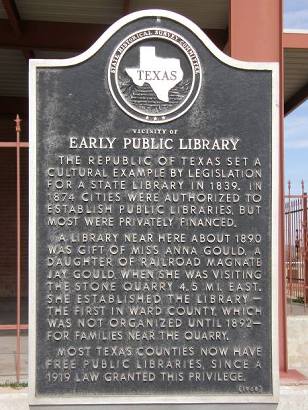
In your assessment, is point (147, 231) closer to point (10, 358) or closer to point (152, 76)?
point (152, 76)

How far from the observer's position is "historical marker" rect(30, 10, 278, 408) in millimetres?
4578

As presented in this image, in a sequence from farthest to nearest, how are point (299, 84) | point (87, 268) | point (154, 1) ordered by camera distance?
point (299, 84) → point (154, 1) → point (87, 268)

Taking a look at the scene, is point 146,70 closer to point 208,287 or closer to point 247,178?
point 247,178

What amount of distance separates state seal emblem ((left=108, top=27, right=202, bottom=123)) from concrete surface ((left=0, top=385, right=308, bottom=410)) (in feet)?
8.06

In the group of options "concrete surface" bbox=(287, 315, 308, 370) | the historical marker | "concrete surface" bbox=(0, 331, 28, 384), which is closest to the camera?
the historical marker

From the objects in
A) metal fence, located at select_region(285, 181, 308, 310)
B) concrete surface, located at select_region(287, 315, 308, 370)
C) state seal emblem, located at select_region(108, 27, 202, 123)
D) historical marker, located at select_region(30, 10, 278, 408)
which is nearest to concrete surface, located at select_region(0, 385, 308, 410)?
historical marker, located at select_region(30, 10, 278, 408)

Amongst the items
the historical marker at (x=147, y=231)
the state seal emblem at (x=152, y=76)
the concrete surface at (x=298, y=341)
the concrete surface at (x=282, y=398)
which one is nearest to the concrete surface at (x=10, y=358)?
the concrete surface at (x=282, y=398)

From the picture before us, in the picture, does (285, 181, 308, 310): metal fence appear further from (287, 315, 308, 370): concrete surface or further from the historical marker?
the historical marker

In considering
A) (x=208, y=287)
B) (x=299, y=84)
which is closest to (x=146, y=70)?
(x=208, y=287)

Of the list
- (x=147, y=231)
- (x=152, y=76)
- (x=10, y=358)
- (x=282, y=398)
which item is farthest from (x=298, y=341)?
(x=152, y=76)

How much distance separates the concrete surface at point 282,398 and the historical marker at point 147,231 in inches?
27.7

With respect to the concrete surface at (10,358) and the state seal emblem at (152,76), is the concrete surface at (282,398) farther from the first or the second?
the state seal emblem at (152,76)

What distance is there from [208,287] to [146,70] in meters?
1.64

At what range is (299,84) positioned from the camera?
39.6ft
